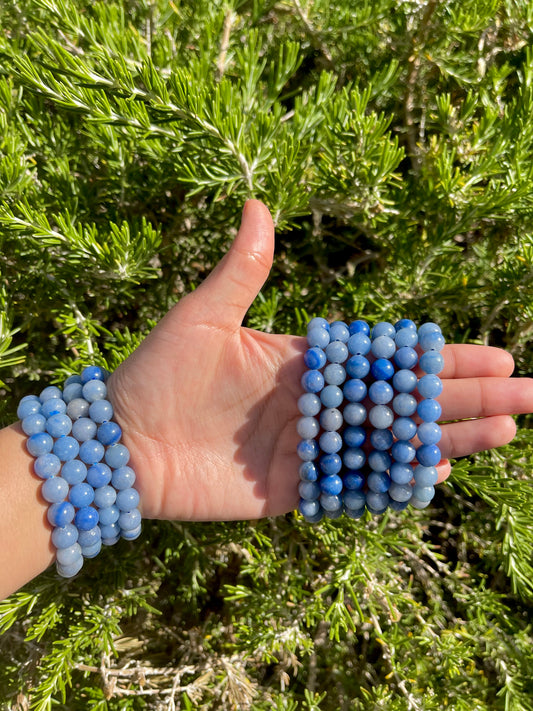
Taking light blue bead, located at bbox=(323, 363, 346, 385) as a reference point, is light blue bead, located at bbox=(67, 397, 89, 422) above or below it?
below

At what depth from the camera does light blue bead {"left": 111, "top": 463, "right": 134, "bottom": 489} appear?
152cm

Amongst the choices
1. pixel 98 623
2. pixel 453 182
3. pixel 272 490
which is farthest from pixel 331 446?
pixel 98 623

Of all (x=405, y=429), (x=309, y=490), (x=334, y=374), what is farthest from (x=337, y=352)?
(x=309, y=490)

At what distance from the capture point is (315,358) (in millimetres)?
1436

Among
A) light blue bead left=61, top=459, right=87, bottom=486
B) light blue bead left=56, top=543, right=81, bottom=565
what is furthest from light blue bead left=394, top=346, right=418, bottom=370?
light blue bead left=56, top=543, right=81, bottom=565

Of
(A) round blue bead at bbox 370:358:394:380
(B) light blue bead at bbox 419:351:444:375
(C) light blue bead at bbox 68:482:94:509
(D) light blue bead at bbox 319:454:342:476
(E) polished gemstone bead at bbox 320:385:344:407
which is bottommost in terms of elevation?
(C) light blue bead at bbox 68:482:94:509

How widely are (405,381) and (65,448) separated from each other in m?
0.92

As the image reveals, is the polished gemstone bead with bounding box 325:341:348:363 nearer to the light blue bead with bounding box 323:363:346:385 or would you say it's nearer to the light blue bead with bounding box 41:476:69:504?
the light blue bead with bounding box 323:363:346:385

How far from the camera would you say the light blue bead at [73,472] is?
4.85ft

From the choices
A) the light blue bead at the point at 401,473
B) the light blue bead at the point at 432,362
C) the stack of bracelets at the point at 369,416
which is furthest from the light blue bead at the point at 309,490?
the light blue bead at the point at 432,362

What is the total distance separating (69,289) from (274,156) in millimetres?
827

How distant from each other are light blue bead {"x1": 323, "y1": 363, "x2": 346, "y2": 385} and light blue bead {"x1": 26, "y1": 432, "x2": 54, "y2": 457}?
30.5 inches

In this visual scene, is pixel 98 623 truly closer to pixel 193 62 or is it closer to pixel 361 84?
pixel 193 62

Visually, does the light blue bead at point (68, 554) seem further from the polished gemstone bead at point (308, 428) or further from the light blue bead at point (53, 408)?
the polished gemstone bead at point (308, 428)
